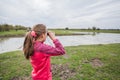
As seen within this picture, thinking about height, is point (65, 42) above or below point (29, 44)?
below

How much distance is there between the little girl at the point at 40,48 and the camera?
208 cm

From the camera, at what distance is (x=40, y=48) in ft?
6.81

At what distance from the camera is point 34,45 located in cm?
213

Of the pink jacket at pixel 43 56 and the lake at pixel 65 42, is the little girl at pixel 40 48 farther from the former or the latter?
the lake at pixel 65 42

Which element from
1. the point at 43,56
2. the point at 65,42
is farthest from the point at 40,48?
the point at 65,42

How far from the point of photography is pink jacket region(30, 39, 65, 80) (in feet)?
6.79

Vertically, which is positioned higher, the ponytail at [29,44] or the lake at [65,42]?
the ponytail at [29,44]

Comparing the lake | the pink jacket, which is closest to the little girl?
the pink jacket

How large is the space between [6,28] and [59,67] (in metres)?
52.4

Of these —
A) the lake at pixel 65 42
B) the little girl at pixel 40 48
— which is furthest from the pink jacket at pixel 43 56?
the lake at pixel 65 42

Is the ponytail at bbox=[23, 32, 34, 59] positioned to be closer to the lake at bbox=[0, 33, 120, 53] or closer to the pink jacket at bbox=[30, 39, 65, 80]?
the pink jacket at bbox=[30, 39, 65, 80]

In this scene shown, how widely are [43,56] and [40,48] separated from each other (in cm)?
15

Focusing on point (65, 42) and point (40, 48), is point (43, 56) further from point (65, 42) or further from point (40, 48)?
point (65, 42)

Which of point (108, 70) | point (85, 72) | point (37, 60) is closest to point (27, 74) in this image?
point (85, 72)
